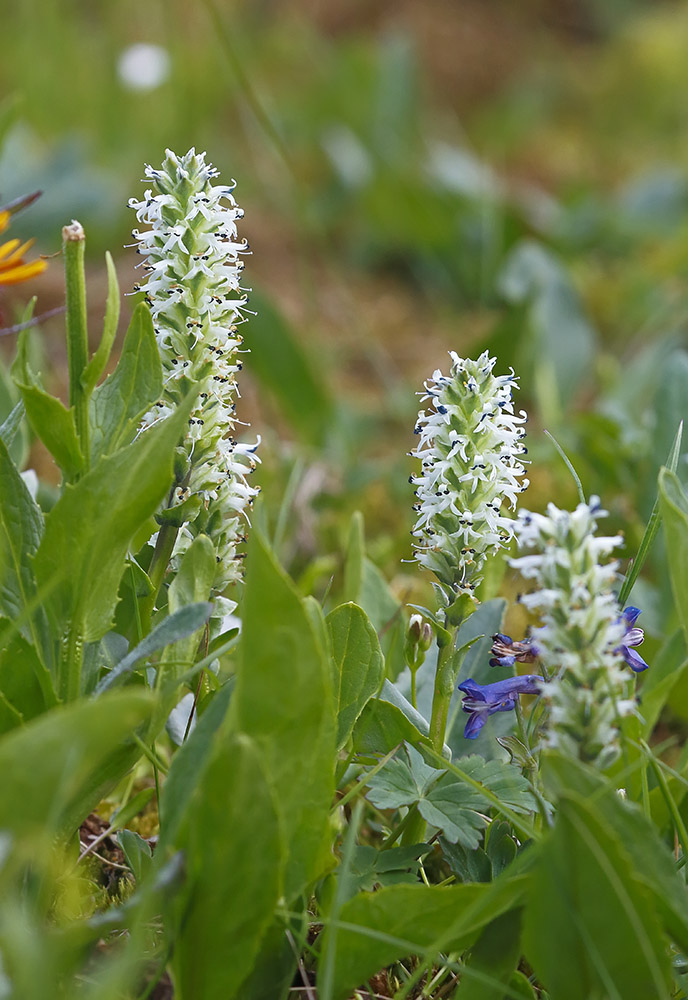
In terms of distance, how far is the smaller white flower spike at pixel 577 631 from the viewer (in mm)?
745

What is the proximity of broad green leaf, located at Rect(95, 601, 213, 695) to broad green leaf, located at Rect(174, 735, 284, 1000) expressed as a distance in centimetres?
13

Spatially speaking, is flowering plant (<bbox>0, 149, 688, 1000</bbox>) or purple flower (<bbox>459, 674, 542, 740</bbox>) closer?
flowering plant (<bbox>0, 149, 688, 1000</bbox>)

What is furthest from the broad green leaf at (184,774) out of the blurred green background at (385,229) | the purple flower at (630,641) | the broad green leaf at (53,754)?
the blurred green background at (385,229)

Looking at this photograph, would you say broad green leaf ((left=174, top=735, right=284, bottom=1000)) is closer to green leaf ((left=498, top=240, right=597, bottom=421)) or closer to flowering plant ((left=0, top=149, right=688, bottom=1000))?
flowering plant ((left=0, top=149, right=688, bottom=1000))

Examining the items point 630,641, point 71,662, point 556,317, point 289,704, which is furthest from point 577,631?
point 556,317

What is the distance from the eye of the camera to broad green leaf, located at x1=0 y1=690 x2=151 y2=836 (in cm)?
64

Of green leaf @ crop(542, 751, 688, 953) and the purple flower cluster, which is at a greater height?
the purple flower cluster

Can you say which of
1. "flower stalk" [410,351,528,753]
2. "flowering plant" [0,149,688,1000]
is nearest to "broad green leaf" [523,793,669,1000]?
"flowering plant" [0,149,688,1000]

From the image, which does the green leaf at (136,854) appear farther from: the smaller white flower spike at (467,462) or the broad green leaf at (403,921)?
the smaller white flower spike at (467,462)

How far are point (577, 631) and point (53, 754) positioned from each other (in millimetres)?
390

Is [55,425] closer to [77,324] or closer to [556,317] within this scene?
[77,324]

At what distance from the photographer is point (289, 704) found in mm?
762

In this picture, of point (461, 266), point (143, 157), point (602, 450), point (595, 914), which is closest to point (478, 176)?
point (461, 266)

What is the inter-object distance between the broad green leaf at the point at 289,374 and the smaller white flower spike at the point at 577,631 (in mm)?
1533
